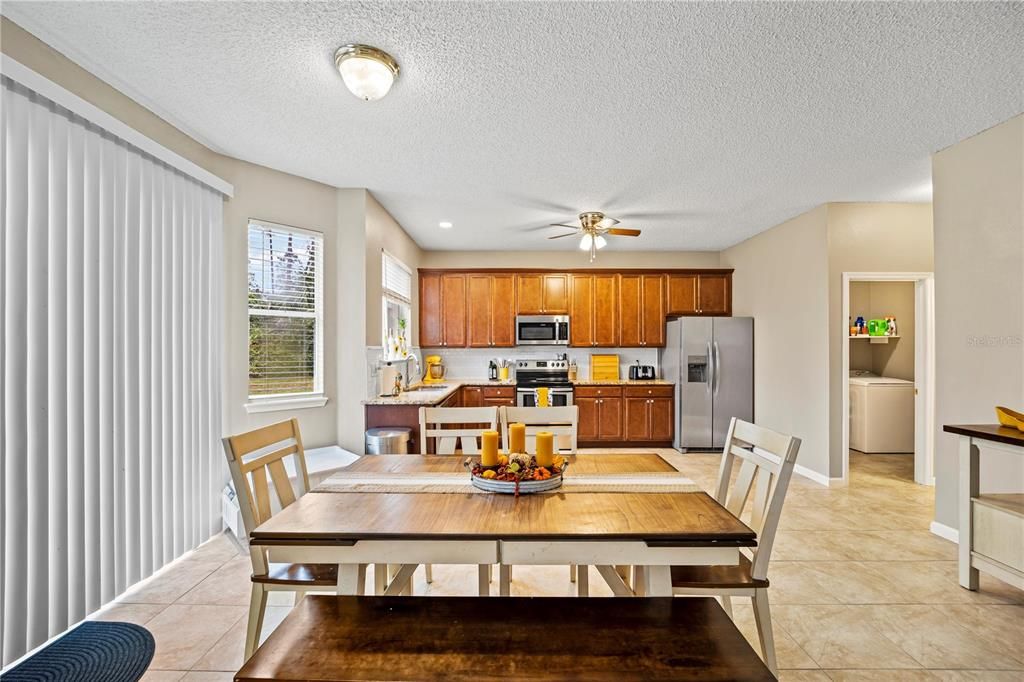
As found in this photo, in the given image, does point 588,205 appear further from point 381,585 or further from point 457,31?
point 381,585

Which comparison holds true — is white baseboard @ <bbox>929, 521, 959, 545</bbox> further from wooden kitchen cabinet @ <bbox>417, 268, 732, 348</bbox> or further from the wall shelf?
wooden kitchen cabinet @ <bbox>417, 268, 732, 348</bbox>

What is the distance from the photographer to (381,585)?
2002mm

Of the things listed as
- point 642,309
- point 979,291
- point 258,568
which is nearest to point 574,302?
point 642,309

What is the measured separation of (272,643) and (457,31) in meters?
2.21

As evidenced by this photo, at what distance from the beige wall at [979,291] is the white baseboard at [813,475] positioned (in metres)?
1.16

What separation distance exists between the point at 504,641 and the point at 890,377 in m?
6.83

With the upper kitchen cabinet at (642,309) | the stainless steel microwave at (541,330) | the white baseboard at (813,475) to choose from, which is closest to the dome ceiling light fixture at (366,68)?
the stainless steel microwave at (541,330)

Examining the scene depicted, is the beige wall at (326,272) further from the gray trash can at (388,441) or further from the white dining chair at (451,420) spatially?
the white dining chair at (451,420)

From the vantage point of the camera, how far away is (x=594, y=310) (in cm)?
658

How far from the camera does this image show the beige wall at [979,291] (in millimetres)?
2861

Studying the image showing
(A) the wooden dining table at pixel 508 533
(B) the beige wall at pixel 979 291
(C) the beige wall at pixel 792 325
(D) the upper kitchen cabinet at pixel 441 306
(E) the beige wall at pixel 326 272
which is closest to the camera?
(A) the wooden dining table at pixel 508 533

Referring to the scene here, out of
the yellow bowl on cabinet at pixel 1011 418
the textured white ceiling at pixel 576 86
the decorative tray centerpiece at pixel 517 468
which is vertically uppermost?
the textured white ceiling at pixel 576 86

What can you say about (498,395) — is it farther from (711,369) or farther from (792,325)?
(792,325)

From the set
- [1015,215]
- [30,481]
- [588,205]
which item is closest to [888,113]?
[1015,215]
